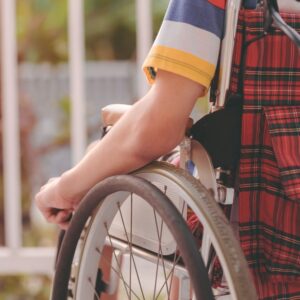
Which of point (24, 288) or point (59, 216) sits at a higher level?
point (59, 216)

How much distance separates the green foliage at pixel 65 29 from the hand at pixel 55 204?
1.52 metres

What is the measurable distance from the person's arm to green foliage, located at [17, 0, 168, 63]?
1646 mm

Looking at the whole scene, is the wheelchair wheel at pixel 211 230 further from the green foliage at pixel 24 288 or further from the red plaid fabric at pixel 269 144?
the green foliage at pixel 24 288

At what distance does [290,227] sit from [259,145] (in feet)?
0.42

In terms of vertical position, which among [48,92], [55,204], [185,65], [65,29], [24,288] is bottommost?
[24,288]

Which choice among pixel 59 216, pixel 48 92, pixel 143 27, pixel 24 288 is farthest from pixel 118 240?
pixel 48 92

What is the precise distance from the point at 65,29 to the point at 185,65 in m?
1.98

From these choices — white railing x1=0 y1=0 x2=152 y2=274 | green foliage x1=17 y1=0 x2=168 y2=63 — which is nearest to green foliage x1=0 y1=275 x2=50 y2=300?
white railing x1=0 y1=0 x2=152 y2=274

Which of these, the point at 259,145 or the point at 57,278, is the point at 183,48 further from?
the point at 57,278

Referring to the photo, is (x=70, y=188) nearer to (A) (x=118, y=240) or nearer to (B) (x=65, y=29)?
(A) (x=118, y=240)

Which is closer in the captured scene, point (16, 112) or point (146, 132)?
point (146, 132)

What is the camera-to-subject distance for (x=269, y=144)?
1175 mm

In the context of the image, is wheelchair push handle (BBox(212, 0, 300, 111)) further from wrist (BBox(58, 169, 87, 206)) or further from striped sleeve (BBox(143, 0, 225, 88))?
wrist (BBox(58, 169, 87, 206))

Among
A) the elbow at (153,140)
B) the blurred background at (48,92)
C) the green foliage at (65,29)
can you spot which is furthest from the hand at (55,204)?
the green foliage at (65,29)
